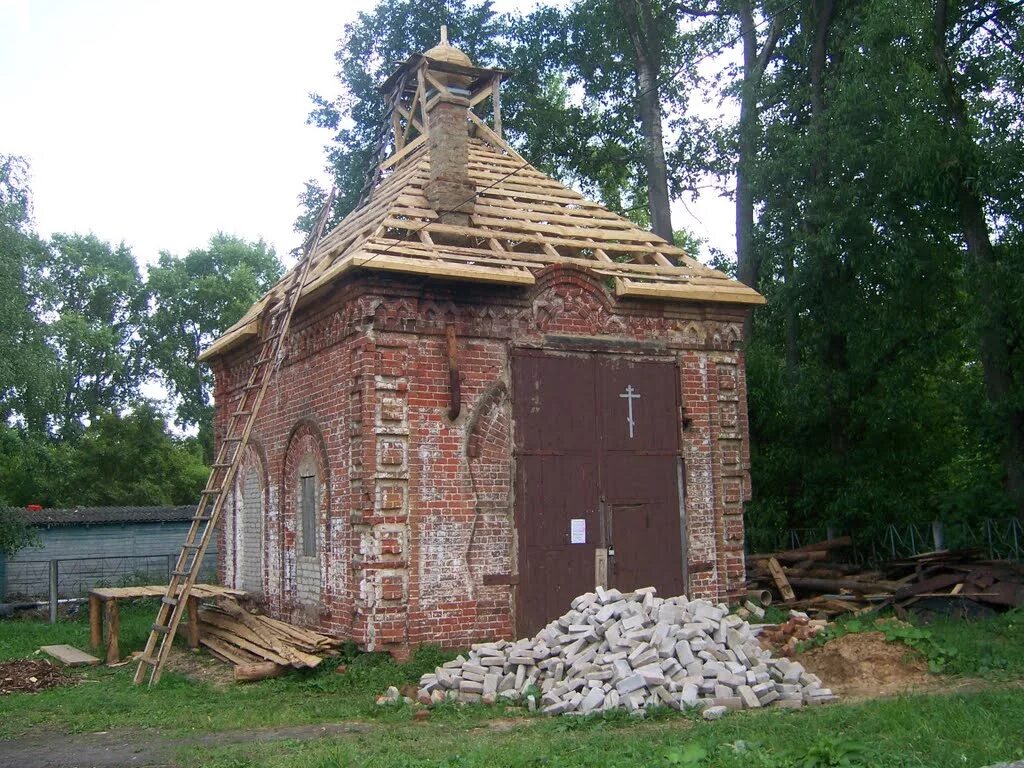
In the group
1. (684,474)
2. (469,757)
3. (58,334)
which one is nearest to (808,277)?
(684,474)

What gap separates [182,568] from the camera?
11445mm

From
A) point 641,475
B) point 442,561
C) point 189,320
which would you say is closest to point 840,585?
point 641,475

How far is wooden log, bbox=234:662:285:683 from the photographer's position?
1075 cm

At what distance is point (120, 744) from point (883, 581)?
35.9 ft

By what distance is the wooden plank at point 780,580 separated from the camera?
1568cm

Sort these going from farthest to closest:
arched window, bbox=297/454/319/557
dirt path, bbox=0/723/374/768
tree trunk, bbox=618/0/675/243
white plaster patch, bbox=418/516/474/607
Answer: tree trunk, bbox=618/0/675/243 → arched window, bbox=297/454/319/557 → white plaster patch, bbox=418/516/474/607 → dirt path, bbox=0/723/374/768

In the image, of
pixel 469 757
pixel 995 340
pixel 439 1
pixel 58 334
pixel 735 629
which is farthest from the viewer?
pixel 439 1

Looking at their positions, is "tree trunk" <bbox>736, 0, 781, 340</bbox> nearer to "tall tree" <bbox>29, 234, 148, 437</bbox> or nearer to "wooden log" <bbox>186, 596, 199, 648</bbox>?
"wooden log" <bbox>186, 596, 199, 648</bbox>

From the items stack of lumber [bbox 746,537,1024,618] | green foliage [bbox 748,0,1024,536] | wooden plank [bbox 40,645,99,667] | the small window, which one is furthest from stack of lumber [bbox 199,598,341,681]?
green foliage [bbox 748,0,1024,536]

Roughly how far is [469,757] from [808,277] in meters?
14.2

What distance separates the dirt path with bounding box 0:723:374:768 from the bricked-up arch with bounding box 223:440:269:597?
16.4 feet

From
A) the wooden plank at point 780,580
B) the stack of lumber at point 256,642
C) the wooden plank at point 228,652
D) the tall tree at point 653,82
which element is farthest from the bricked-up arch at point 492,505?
the tall tree at point 653,82

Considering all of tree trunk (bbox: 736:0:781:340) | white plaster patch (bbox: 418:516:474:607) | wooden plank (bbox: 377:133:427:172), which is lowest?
white plaster patch (bbox: 418:516:474:607)

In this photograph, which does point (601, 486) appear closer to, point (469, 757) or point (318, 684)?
point (318, 684)
